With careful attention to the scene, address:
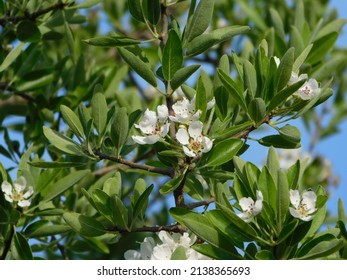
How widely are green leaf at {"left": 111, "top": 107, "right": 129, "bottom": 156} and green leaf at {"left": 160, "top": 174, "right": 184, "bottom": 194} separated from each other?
0.60ft

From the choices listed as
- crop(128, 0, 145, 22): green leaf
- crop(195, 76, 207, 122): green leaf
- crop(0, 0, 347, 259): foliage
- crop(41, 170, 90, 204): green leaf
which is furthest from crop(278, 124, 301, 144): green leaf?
crop(41, 170, 90, 204): green leaf

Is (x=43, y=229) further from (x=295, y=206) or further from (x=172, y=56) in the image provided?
(x=295, y=206)

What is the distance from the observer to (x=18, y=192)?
2.11 meters

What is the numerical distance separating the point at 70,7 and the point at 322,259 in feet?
3.43

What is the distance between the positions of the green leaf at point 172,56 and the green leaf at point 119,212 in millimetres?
296

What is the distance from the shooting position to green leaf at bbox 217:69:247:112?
1.82 meters

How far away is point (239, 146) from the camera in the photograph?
1782 mm

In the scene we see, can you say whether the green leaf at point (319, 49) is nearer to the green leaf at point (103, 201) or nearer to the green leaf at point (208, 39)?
the green leaf at point (208, 39)

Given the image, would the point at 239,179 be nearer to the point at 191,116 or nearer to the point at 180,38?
the point at 191,116

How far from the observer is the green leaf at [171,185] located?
5.73 ft

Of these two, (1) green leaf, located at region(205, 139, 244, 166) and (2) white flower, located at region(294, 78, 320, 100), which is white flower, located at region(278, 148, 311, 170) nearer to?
(2) white flower, located at region(294, 78, 320, 100)

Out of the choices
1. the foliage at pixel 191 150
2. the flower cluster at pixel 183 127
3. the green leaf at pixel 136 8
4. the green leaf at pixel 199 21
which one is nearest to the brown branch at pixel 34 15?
the foliage at pixel 191 150

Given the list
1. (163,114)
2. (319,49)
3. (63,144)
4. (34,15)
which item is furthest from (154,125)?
(319,49)

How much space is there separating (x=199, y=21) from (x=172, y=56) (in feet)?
0.39
